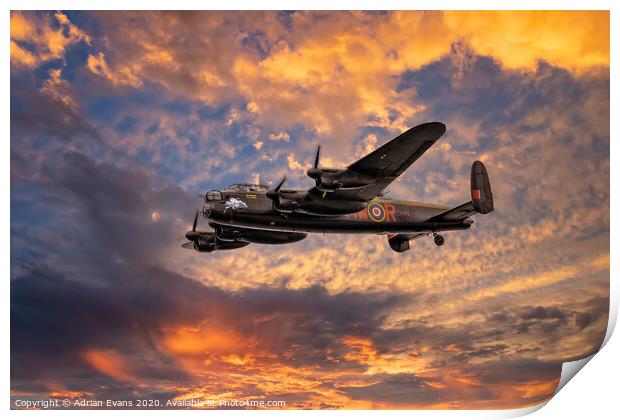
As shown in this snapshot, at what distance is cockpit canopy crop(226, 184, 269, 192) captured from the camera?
14781mm

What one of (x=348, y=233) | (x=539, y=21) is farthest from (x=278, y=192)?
(x=539, y=21)

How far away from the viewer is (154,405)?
13055mm

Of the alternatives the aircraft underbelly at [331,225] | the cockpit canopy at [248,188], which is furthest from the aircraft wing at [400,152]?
the cockpit canopy at [248,188]

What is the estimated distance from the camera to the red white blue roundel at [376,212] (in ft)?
49.4

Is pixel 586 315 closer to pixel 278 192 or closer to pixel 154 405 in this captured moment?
pixel 278 192

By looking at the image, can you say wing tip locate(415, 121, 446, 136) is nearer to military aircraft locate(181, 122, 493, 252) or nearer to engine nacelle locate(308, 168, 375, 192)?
military aircraft locate(181, 122, 493, 252)

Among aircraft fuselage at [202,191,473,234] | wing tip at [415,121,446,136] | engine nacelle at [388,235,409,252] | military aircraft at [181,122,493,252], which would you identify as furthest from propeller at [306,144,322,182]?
engine nacelle at [388,235,409,252]

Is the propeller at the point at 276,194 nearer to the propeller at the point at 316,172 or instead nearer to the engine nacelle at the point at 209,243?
the propeller at the point at 316,172

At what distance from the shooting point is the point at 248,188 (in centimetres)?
1488

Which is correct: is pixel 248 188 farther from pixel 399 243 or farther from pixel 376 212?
pixel 399 243

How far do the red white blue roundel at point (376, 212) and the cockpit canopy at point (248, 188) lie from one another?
249 centimetres
